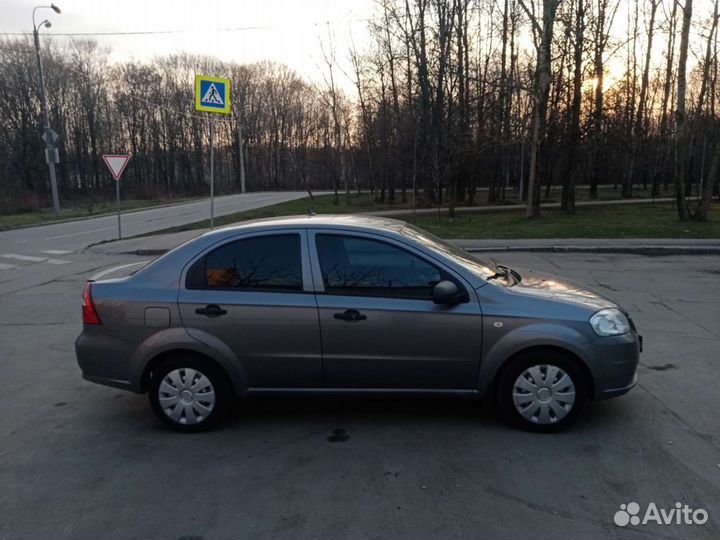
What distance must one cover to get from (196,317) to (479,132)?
25.6 meters

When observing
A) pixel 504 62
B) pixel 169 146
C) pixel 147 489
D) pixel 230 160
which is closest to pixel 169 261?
pixel 147 489

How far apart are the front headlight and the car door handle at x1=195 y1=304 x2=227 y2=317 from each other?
9.11 feet

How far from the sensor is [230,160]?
267 ft

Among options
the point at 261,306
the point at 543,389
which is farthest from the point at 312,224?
the point at 543,389

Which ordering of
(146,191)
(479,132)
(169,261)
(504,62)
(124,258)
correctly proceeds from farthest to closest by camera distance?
(146,191)
(504,62)
(479,132)
(124,258)
(169,261)

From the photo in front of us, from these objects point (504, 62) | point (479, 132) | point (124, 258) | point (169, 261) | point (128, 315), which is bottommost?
point (124, 258)

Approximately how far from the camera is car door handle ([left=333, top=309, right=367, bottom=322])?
13.5 feet

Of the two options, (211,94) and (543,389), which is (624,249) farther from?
(543,389)

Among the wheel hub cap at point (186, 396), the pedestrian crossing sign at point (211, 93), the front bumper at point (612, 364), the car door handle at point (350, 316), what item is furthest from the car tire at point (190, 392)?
the pedestrian crossing sign at point (211, 93)

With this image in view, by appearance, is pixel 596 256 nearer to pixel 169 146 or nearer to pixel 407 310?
pixel 407 310

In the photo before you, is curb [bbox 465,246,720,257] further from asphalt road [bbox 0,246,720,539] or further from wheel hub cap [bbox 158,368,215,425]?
wheel hub cap [bbox 158,368,215,425]

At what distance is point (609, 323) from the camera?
417cm

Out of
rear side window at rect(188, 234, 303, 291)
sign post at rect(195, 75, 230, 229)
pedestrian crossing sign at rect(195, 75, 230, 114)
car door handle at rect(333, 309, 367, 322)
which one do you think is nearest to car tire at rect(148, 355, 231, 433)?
rear side window at rect(188, 234, 303, 291)

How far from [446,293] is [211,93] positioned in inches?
370
